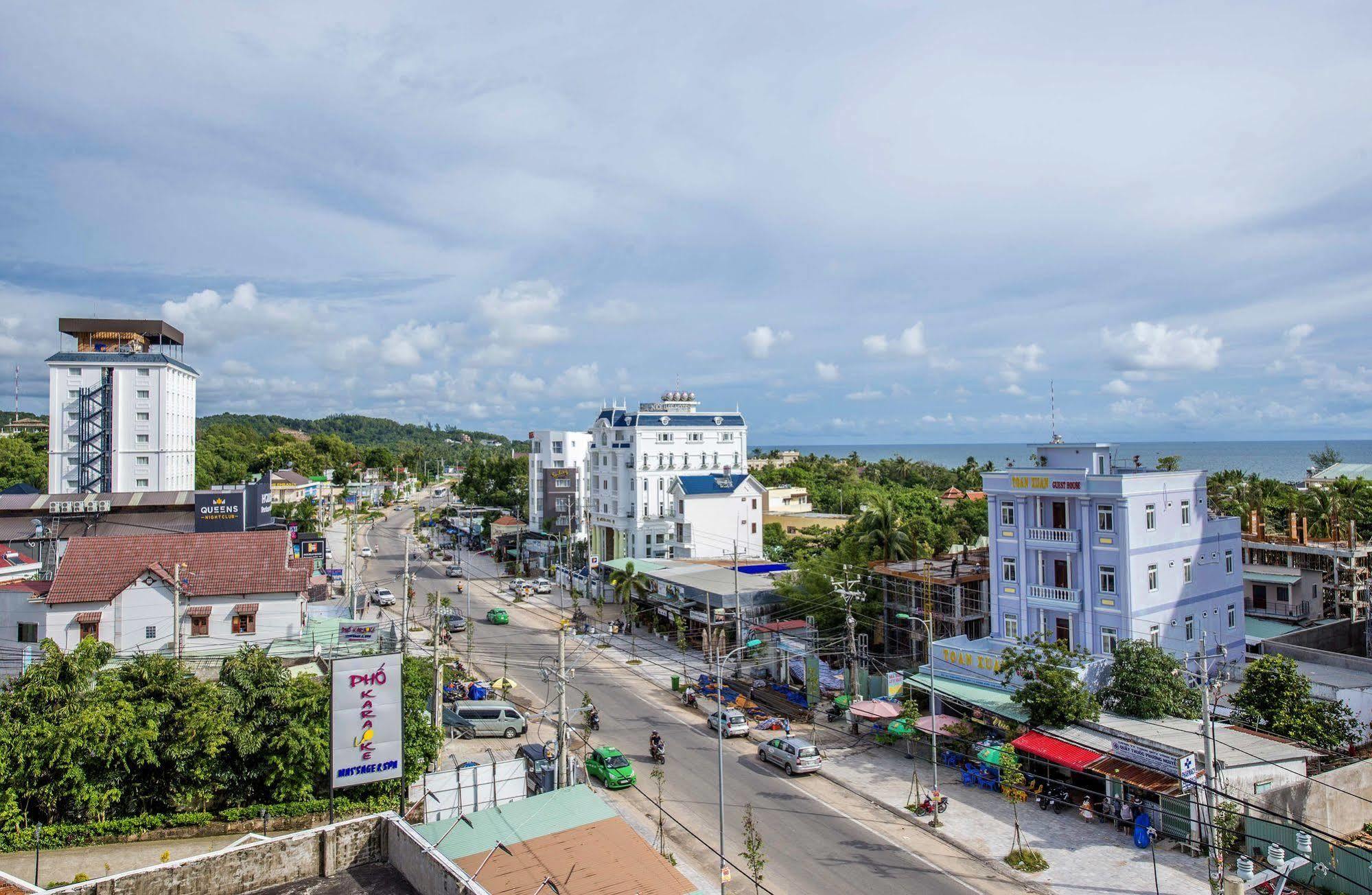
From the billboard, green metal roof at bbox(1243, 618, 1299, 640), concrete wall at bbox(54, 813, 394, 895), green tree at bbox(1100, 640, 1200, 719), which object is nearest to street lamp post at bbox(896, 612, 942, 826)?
green tree at bbox(1100, 640, 1200, 719)

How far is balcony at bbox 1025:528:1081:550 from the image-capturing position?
34938 millimetres

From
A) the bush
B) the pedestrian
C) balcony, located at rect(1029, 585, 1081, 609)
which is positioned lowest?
the bush

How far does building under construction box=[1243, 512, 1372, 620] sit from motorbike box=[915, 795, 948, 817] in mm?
30044

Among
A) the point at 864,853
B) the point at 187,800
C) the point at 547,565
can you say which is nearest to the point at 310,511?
the point at 547,565

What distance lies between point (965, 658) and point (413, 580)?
179 feet

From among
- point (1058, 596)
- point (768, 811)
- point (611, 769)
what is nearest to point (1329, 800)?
point (1058, 596)

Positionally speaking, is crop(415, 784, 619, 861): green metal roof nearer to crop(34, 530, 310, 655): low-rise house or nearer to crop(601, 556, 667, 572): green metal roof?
crop(34, 530, 310, 655): low-rise house

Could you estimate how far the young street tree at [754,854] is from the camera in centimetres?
2044

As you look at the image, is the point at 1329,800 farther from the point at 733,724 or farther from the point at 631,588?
the point at 631,588

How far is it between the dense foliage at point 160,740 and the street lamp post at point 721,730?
30.4ft

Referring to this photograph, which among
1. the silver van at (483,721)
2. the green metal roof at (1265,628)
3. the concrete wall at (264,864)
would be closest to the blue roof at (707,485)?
the silver van at (483,721)

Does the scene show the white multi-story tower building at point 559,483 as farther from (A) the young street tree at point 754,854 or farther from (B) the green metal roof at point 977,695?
(A) the young street tree at point 754,854

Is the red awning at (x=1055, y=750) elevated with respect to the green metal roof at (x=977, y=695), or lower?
lower

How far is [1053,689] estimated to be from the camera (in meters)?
28.5
